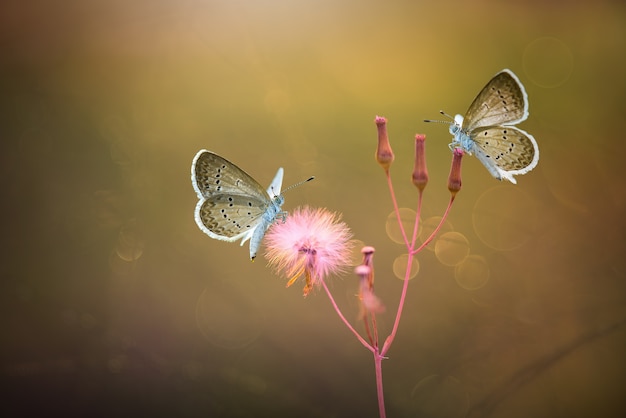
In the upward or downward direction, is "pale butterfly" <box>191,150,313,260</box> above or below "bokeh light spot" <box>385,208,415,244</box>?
below

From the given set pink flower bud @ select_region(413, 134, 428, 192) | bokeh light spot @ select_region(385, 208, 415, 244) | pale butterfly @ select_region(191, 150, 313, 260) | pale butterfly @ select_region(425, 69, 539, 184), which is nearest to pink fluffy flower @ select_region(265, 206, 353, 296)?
pale butterfly @ select_region(191, 150, 313, 260)

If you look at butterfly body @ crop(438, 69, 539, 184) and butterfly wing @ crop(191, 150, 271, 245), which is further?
butterfly wing @ crop(191, 150, 271, 245)

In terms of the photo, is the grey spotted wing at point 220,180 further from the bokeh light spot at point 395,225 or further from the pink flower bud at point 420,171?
the bokeh light spot at point 395,225

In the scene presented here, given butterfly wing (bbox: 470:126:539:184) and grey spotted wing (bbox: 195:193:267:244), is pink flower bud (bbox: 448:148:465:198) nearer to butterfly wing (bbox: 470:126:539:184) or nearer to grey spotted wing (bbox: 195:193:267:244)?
butterfly wing (bbox: 470:126:539:184)

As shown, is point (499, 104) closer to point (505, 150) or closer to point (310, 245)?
point (505, 150)

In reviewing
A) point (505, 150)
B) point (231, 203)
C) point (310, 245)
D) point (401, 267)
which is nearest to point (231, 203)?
point (231, 203)

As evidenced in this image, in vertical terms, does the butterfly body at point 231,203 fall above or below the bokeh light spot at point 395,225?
below

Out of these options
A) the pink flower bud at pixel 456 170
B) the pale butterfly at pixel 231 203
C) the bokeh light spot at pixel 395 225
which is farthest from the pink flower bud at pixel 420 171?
Answer: the bokeh light spot at pixel 395 225
